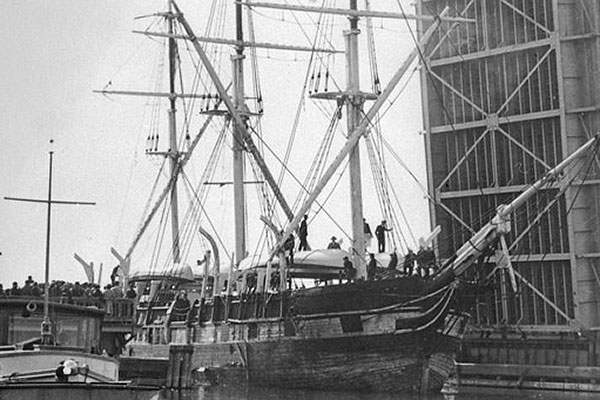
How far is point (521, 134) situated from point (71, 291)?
19.3 metres

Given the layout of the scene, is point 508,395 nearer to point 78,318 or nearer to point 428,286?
point 428,286

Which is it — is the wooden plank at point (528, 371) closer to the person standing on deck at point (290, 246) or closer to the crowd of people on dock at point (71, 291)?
the person standing on deck at point (290, 246)

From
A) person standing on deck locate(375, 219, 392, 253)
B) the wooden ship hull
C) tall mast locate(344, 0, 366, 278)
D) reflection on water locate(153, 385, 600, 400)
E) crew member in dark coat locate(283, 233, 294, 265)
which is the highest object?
tall mast locate(344, 0, 366, 278)

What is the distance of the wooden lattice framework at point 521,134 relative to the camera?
167 feet

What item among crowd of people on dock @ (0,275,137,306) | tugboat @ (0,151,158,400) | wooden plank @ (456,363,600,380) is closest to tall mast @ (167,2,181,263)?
crowd of people on dock @ (0,275,137,306)

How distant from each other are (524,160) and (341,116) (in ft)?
26.5

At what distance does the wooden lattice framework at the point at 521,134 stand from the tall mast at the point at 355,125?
3927 mm

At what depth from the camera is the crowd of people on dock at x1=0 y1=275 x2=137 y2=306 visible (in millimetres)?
38594

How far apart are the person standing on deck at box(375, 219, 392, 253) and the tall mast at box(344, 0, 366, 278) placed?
142 centimetres

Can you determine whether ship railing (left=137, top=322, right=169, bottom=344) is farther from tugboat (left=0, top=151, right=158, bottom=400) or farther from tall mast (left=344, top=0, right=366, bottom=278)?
tugboat (left=0, top=151, right=158, bottom=400)

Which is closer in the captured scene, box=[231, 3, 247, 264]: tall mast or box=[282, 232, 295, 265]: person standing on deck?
box=[282, 232, 295, 265]: person standing on deck

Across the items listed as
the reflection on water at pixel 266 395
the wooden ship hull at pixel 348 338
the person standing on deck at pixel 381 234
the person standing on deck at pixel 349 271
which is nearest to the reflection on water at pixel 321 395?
the reflection on water at pixel 266 395

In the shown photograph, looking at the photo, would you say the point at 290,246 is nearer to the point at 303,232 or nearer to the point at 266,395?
the point at 303,232

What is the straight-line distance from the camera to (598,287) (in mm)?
50594
